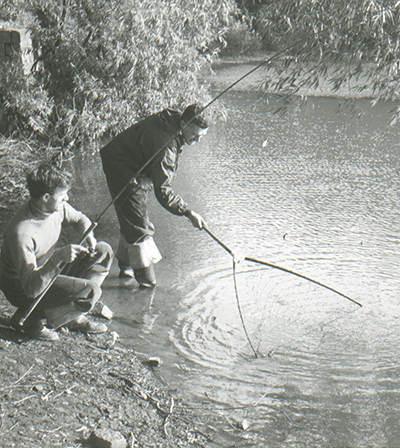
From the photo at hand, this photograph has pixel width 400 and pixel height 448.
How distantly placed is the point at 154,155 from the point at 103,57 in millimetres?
5422

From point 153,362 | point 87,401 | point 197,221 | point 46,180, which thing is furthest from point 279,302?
point 46,180

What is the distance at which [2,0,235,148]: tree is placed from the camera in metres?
8.60

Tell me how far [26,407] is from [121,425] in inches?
18.9

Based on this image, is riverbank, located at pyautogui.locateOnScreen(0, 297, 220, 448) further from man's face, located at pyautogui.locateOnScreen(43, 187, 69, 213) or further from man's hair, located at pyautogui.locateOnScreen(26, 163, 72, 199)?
man's hair, located at pyautogui.locateOnScreen(26, 163, 72, 199)

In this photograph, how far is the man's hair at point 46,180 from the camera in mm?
3111

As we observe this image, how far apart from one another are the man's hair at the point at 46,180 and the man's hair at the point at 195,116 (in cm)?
130

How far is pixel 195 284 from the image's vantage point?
4773 millimetres

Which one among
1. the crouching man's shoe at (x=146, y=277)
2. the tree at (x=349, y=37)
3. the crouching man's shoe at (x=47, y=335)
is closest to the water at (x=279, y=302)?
the crouching man's shoe at (x=146, y=277)

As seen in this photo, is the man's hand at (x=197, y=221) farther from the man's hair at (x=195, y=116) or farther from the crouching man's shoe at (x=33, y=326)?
the crouching man's shoe at (x=33, y=326)

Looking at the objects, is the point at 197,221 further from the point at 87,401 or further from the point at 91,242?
the point at 87,401

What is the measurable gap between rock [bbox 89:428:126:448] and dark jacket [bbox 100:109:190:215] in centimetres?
197

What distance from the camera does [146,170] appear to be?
4457 mm

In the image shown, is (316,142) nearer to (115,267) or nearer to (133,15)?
(133,15)

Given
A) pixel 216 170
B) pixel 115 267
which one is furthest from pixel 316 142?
pixel 115 267
